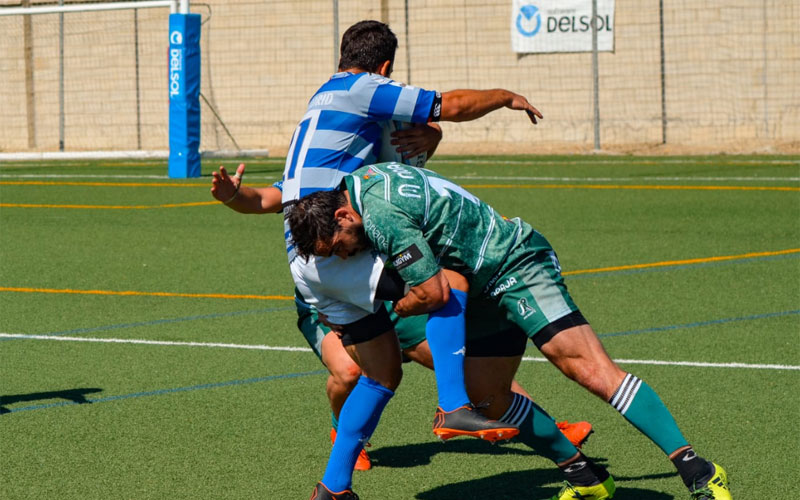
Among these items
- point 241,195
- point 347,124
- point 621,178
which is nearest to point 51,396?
point 241,195

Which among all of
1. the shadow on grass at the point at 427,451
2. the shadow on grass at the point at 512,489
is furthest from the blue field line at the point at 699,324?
the shadow on grass at the point at 512,489

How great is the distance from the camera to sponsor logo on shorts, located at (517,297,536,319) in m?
4.96

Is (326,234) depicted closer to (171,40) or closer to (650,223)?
(650,223)

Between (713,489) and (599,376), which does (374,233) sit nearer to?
(599,376)

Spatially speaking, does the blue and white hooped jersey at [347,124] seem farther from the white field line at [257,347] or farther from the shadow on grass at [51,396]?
the white field line at [257,347]

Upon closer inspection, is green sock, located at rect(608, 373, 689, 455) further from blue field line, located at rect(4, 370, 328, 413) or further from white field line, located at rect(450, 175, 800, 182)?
white field line, located at rect(450, 175, 800, 182)

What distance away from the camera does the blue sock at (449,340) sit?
191 inches

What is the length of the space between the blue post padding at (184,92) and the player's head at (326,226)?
→ 16.9 metres

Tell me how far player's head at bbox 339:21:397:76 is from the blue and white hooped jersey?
0.11m

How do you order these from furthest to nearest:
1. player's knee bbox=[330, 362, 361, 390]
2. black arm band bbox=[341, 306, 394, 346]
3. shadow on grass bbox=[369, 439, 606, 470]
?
shadow on grass bbox=[369, 439, 606, 470] < player's knee bbox=[330, 362, 361, 390] < black arm band bbox=[341, 306, 394, 346]

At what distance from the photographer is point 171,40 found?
21.7 metres

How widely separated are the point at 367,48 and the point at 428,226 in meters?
1.40

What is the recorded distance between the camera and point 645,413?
4.88m

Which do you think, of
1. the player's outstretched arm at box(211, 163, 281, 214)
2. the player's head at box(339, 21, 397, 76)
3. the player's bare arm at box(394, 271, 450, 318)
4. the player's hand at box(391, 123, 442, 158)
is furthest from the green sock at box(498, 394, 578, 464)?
the player's head at box(339, 21, 397, 76)
